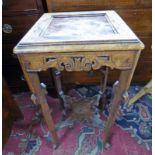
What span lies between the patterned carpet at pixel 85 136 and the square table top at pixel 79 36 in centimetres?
72

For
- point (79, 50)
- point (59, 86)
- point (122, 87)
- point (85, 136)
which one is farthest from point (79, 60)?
point (85, 136)

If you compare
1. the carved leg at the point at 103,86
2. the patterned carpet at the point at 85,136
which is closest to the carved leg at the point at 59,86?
the patterned carpet at the point at 85,136

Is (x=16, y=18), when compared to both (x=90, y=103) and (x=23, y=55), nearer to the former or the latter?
(x=23, y=55)

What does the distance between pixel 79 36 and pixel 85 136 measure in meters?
0.74

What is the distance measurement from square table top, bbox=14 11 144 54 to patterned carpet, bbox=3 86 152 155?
718 mm

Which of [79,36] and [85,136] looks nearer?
[79,36]

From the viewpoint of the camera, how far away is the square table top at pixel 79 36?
2.19 ft

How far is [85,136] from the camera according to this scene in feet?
4.03

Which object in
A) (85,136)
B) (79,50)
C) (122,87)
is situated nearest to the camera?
(79,50)

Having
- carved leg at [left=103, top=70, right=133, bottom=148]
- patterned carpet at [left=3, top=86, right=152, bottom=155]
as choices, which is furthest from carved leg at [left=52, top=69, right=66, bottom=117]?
carved leg at [left=103, top=70, right=133, bottom=148]

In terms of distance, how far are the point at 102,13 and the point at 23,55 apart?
545 millimetres

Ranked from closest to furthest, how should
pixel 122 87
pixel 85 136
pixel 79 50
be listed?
pixel 79 50
pixel 122 87
pixel 85 136

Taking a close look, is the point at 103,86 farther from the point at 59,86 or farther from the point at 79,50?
the point at 79,50

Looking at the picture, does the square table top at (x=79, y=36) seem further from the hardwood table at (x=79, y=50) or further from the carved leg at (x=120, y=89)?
the carved leg at (x=120, y=89)
